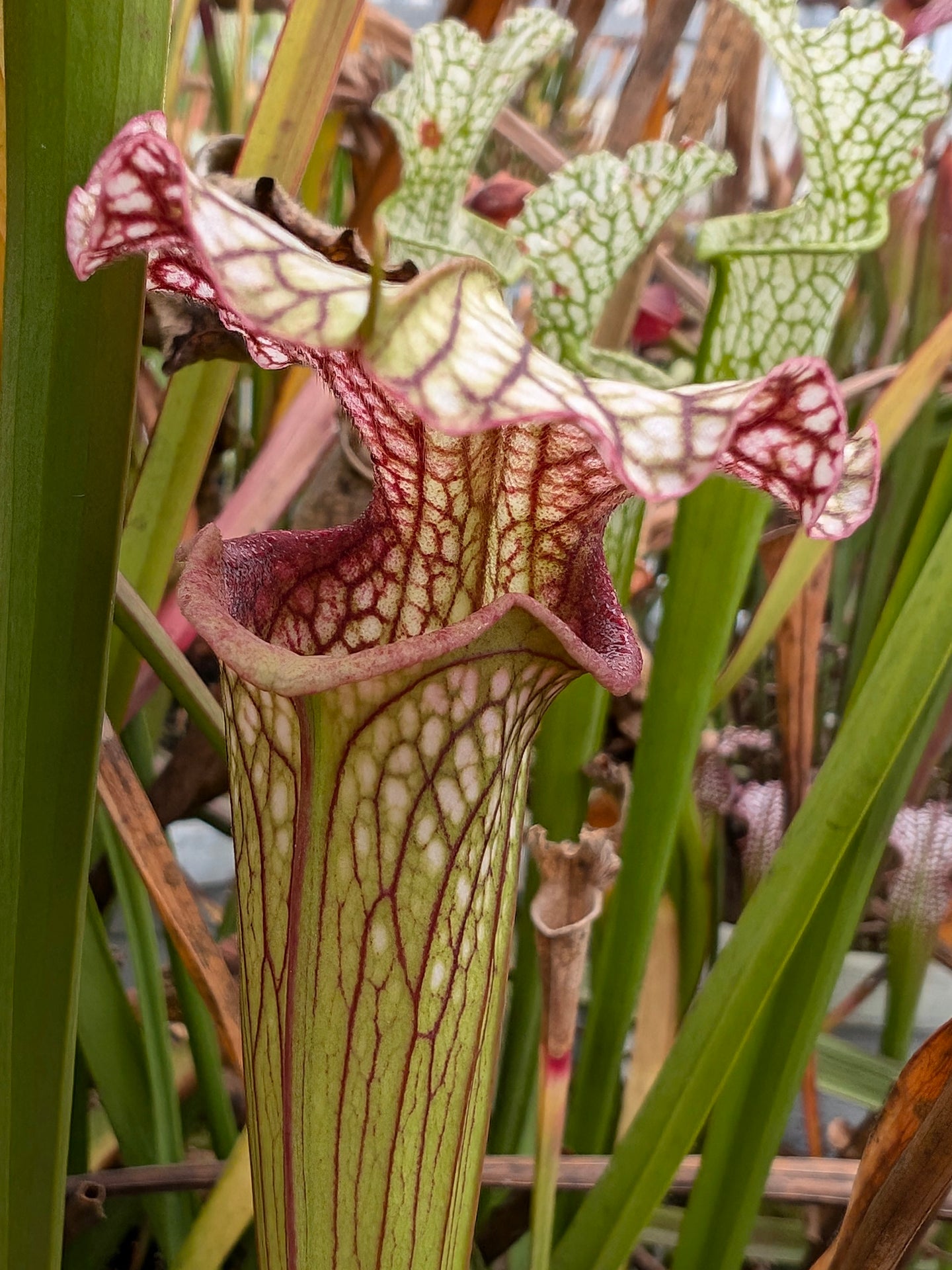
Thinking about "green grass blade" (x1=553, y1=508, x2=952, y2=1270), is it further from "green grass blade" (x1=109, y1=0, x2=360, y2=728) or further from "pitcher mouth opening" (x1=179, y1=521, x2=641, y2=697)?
"green grass blade" (x1=109, y1=0, x2=360, y2=728)

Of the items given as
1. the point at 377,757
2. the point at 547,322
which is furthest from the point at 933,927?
the point at 377,757

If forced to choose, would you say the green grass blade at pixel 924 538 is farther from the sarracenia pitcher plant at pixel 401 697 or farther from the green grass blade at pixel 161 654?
the green grass blade at pixel 161 654

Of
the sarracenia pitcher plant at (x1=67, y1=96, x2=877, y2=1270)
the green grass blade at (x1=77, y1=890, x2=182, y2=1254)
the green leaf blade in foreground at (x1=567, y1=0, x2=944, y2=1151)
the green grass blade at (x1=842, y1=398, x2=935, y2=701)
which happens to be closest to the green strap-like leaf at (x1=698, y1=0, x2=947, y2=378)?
the green leaf blade in foreground at (x1=567, y1=0, x2=944, y2=1151)

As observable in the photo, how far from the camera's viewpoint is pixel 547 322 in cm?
74

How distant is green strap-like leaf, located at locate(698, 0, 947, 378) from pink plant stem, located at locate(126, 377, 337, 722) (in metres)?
0.30

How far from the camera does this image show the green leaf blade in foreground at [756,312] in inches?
25.0

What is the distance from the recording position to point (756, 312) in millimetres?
669

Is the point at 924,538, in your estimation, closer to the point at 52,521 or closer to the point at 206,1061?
the point at 52,521

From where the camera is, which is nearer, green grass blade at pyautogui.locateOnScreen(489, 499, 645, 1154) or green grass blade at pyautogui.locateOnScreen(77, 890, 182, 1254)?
green grass blade at pyautogui.locateOnScreen(77, 890, 182, 1254)

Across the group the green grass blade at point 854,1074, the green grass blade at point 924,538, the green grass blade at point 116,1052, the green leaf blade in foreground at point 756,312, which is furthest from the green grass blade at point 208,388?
the green grass blade at point 854,1074

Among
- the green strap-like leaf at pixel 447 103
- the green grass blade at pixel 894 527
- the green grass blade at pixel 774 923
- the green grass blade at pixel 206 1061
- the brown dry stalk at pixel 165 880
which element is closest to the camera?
the green grass blade at pixel 774 923

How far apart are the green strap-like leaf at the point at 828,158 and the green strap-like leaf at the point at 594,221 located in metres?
0.06

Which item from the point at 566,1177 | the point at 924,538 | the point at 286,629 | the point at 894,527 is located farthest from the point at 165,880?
the point at 894,527

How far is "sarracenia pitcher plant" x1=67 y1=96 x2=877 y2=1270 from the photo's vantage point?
27 centimetres
